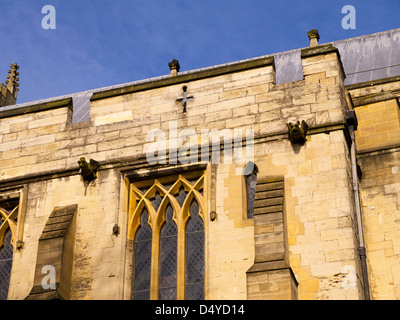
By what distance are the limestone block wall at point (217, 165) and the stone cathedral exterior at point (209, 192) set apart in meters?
0.03

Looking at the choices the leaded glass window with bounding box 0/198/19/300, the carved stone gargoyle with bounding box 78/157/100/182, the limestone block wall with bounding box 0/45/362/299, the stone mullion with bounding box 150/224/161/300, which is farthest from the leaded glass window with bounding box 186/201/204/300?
the leaded glass window with bounding box 0/198/19/300

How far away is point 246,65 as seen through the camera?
58.8ft

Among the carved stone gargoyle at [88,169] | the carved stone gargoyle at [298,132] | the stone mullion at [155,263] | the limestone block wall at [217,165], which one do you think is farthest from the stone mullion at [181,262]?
the carved stone gargoyle at [298,132]

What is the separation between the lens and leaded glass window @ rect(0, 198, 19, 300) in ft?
57.3

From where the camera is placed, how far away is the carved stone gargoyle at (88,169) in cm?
1734

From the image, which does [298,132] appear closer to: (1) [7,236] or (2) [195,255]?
(2) [195,255]

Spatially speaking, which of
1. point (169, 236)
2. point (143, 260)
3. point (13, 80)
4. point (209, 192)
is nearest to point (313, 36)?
point (209, 192)

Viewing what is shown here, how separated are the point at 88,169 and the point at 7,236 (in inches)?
90.0

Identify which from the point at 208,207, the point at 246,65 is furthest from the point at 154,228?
the point at 246,65

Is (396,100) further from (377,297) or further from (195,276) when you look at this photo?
(195,276)

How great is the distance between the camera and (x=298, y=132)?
16.4m

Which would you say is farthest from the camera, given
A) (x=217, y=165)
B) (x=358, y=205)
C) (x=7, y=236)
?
(x=7, y=236)
